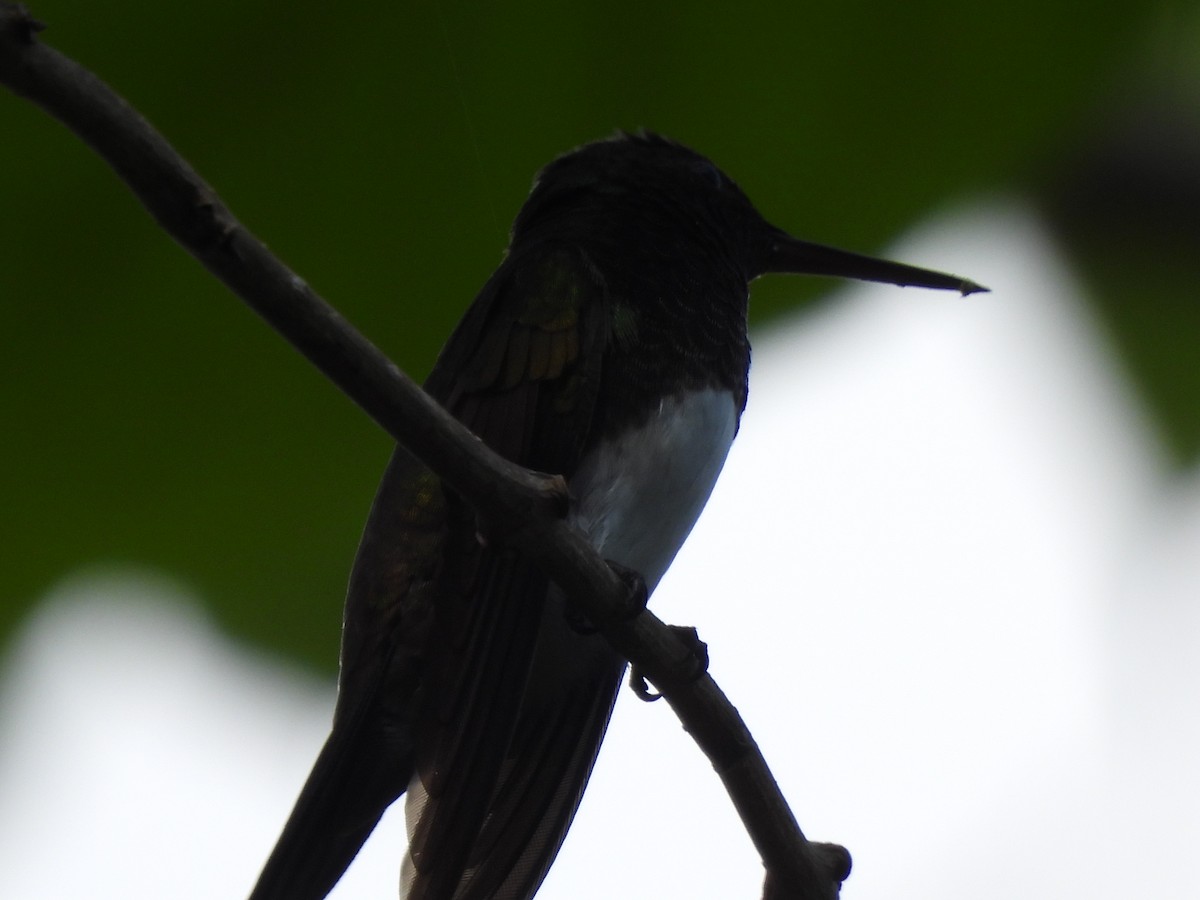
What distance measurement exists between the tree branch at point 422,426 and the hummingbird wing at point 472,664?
A: 0.96ft

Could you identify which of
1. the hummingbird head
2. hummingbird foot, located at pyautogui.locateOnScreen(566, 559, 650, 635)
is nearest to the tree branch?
hummingbird foot, located at pyautogui.locateOnScreen(566, 559, 650, 635)

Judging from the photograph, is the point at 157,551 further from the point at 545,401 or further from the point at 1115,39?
the point at 1115,39

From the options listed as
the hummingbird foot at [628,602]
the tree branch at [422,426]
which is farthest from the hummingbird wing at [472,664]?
the tree branch at [422,426]

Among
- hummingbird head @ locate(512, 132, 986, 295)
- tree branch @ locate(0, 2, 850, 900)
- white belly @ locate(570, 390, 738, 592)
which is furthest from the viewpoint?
hummingbird head @ locate(512, 132, 986, 295)

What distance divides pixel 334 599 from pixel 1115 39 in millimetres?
1461

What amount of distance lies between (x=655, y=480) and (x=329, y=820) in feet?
2.91

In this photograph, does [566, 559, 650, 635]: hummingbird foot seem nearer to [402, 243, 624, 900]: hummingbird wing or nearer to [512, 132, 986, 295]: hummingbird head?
[402, 243, 624, 900]: hummingbird wing

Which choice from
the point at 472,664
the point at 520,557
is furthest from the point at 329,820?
the point at 520,557

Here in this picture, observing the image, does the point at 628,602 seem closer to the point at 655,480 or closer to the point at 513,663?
the point at 513,663

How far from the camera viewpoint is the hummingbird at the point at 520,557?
218 cm

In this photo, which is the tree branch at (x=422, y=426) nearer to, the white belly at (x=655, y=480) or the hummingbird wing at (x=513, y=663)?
the hummingbird wing at (x=513, y=663)

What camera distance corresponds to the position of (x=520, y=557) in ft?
6.79

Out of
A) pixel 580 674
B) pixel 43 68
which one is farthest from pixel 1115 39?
pixel 580 674

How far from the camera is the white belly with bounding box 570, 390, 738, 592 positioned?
2.64 metres
